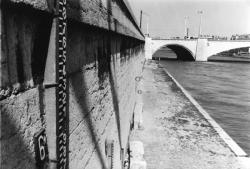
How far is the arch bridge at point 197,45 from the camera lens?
71750 mm

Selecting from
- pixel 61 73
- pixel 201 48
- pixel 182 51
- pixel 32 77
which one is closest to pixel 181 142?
pixel 61 73

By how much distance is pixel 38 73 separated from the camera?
187cm

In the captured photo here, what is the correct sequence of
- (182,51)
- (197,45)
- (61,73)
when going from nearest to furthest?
(61,73)
(197,45)
(182,51)

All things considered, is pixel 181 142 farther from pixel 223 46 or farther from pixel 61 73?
pixel 223 46

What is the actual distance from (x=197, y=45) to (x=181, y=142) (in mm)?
65030

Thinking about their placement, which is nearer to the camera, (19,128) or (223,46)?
(19,128)

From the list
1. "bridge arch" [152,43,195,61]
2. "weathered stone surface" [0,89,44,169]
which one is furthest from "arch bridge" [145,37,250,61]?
"weathered stone surface" [0,89,44,169]

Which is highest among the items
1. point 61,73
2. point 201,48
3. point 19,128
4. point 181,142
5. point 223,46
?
point 61,73

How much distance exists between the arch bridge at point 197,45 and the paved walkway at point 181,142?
182 feet

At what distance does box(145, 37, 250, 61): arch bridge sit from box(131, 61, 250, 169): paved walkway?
55.5 m

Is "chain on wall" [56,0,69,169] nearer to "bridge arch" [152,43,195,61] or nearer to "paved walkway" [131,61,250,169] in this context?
"paved walkway" [131,61,250,169]

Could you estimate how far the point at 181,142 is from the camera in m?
11.6

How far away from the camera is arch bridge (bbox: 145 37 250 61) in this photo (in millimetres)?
71750

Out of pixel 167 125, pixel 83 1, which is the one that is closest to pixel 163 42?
pixel 167 125
